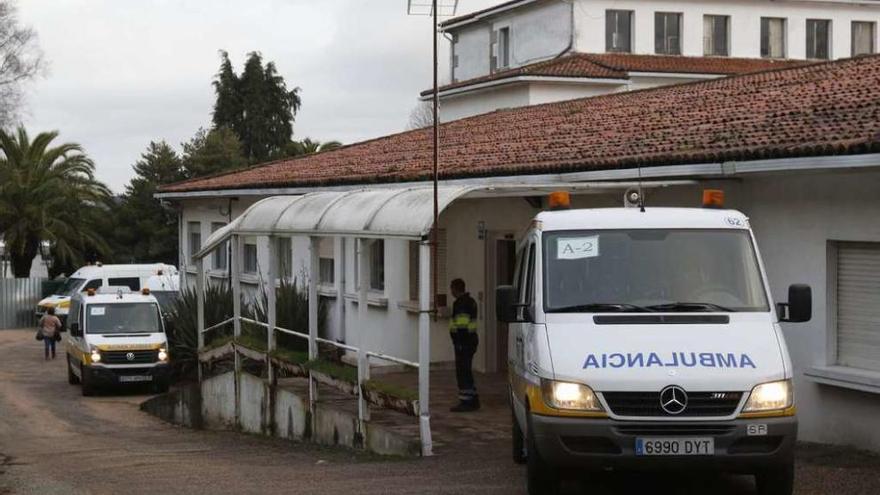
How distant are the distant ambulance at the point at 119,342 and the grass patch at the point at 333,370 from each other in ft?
35.1

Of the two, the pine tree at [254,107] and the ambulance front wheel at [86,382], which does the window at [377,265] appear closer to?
the ambulance front wheel at [86,382]

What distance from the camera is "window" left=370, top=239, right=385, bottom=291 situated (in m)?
23.3

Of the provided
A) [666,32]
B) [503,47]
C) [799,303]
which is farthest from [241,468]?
[503,47]

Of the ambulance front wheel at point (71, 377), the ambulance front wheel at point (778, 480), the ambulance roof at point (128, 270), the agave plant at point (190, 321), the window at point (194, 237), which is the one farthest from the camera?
the ambulance roof at point (128, 270)

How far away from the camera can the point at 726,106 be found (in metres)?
18.3

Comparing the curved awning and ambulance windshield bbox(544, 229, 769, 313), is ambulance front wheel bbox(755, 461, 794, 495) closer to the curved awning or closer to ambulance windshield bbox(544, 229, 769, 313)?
ambulance windshield bbox(544, 229, 769, 313)

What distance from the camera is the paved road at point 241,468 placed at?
10750 millimetres

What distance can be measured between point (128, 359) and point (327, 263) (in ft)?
17.1

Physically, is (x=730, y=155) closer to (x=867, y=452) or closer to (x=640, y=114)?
(x=867, y=452)

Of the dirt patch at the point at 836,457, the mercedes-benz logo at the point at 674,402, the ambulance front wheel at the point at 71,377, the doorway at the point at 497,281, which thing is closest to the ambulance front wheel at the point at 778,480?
the mercedes-benz logo at the point at 674,402

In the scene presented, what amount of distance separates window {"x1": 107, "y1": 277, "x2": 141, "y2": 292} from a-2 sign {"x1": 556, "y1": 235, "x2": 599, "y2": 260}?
3273 centimetres

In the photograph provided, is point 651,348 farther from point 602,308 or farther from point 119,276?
point 119,276

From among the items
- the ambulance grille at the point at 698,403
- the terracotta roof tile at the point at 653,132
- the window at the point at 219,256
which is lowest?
the ambulance grille at the point at 698,403

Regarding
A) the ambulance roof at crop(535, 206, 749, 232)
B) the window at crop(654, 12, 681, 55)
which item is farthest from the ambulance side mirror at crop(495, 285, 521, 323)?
the window at crop(654, 12, 681, 55)
